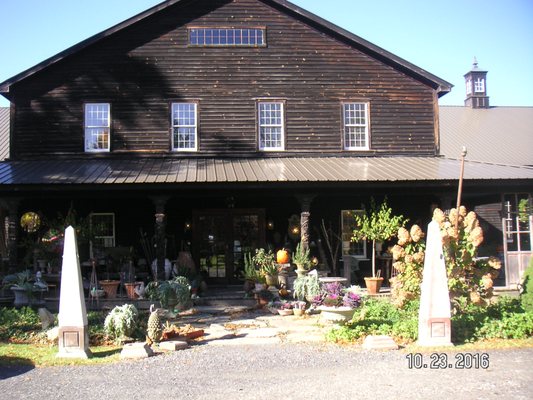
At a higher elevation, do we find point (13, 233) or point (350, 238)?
point (13, 233)

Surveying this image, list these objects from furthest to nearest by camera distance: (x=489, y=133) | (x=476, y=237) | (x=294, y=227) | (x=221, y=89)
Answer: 1. (x=489, y=133)
2. (x=221, y=89)
3. (x=294, y=227)
4. (x=476, y=237)

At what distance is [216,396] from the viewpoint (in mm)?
6559

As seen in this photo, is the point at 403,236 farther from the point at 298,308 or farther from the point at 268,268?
the point at 268,268

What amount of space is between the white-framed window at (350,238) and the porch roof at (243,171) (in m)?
1.90

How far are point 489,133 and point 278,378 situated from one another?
22883 millimetres

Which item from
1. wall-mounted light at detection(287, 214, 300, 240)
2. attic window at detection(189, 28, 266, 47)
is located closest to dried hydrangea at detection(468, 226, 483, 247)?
wall-mounted light at detection(287, 214, 300, 240)

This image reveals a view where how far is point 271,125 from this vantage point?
16.9m

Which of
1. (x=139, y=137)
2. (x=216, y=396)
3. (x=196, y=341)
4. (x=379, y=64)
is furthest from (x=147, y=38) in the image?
(x=216, y=396)

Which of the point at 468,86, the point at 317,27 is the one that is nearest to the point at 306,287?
the point at 317,27

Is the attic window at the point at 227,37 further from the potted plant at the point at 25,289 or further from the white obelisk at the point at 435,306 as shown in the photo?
the white obelisk at the point at 435,306

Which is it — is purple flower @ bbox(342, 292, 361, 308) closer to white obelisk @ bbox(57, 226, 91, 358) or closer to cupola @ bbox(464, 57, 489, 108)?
white obelisk @ bbox(57, 226, 91, 358)

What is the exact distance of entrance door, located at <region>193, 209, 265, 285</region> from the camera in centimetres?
1666

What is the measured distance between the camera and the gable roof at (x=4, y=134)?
20.0 meters

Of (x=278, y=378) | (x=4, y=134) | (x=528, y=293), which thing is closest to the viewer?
(x=278, y=378)
